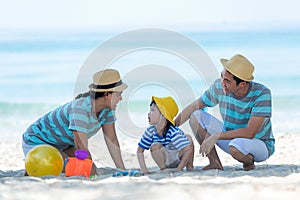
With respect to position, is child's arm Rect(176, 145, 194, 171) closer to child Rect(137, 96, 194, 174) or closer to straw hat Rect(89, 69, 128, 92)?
child Rect(137, 96, 194, 174)

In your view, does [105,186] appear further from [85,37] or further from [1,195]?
[85,37]

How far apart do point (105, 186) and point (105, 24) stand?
23204 mm

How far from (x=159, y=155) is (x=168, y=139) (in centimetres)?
21

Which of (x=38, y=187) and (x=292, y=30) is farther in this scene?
(x=292, y=30)

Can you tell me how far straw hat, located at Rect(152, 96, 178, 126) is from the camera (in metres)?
6.02

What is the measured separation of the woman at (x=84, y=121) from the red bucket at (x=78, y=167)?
0.35 ft

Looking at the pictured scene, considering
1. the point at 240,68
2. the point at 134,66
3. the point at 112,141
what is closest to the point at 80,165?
the point at 112,141

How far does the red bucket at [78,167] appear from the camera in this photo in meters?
5.77

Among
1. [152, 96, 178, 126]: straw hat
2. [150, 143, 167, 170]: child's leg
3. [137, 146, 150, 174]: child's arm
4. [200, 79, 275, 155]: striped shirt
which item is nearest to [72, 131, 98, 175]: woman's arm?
[137, 146, 150, 174]: child's arm

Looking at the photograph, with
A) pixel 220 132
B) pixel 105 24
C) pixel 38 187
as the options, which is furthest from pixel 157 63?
pixel 38 187

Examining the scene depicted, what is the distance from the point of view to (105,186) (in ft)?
13.9

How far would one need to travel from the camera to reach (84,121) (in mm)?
5961

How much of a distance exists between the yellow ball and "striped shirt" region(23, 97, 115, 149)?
0.98 ft

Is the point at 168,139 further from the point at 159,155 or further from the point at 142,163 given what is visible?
the point at 142,163
